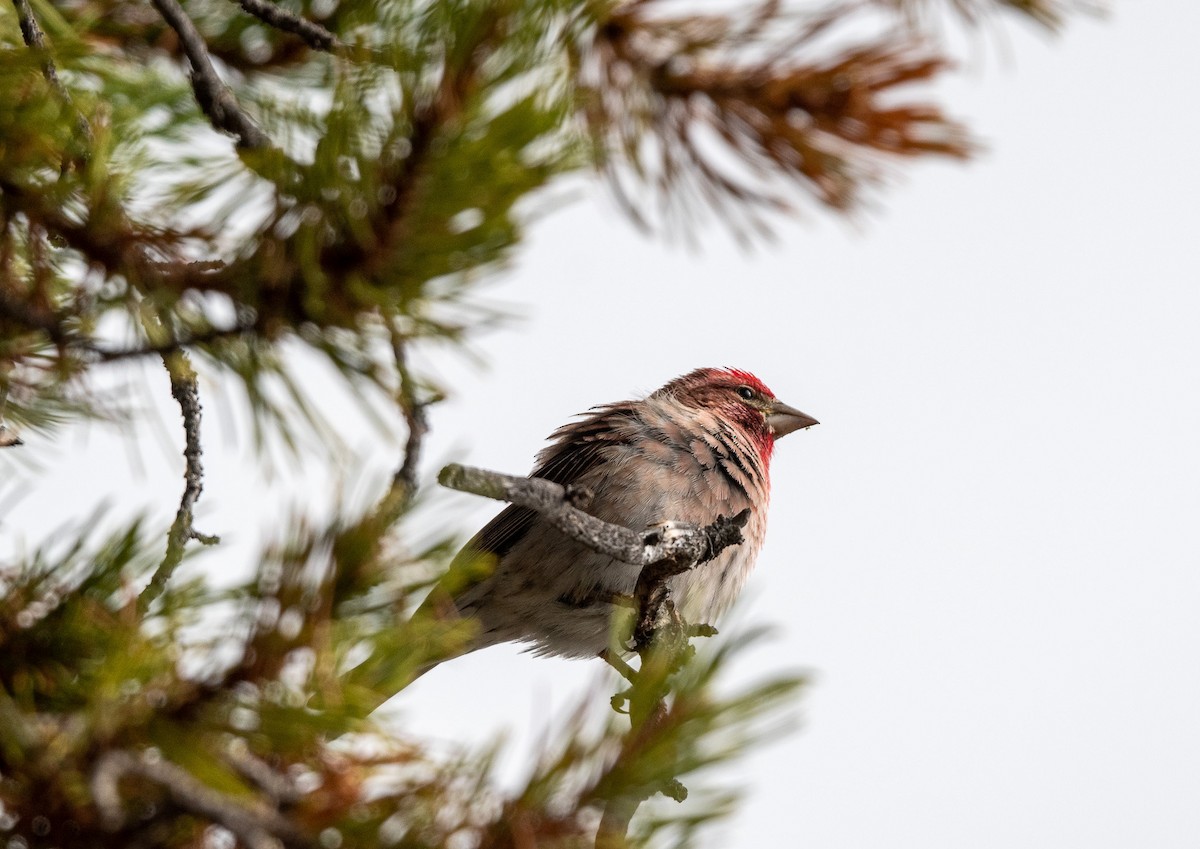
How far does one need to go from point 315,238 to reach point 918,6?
2.98 metres

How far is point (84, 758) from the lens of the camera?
1714 millimetres

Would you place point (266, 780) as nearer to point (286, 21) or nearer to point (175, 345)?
point (175, 345)

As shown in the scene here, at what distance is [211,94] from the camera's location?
2.57 meters

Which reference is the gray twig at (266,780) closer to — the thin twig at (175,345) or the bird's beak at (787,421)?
the thin twig at (175,345)

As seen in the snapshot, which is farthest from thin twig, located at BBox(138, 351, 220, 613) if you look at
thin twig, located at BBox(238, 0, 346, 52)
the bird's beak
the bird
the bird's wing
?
the bird's beak

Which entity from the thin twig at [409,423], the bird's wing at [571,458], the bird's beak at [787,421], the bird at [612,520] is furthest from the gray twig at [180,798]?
the bird's beak at [787,421]

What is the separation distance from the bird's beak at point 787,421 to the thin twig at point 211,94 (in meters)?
4.23

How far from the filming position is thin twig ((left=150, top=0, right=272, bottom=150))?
96.7 inches

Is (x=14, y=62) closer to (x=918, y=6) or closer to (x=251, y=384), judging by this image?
(x=251, y=384)

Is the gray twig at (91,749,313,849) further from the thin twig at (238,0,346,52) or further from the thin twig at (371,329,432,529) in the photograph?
the thin twig at (238,0,346,52)

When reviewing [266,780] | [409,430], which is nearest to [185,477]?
[409,430]

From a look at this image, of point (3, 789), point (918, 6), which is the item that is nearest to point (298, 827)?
point (3, 789)

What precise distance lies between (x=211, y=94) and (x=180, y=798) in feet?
4.88

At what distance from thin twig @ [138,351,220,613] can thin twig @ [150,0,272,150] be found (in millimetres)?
463
